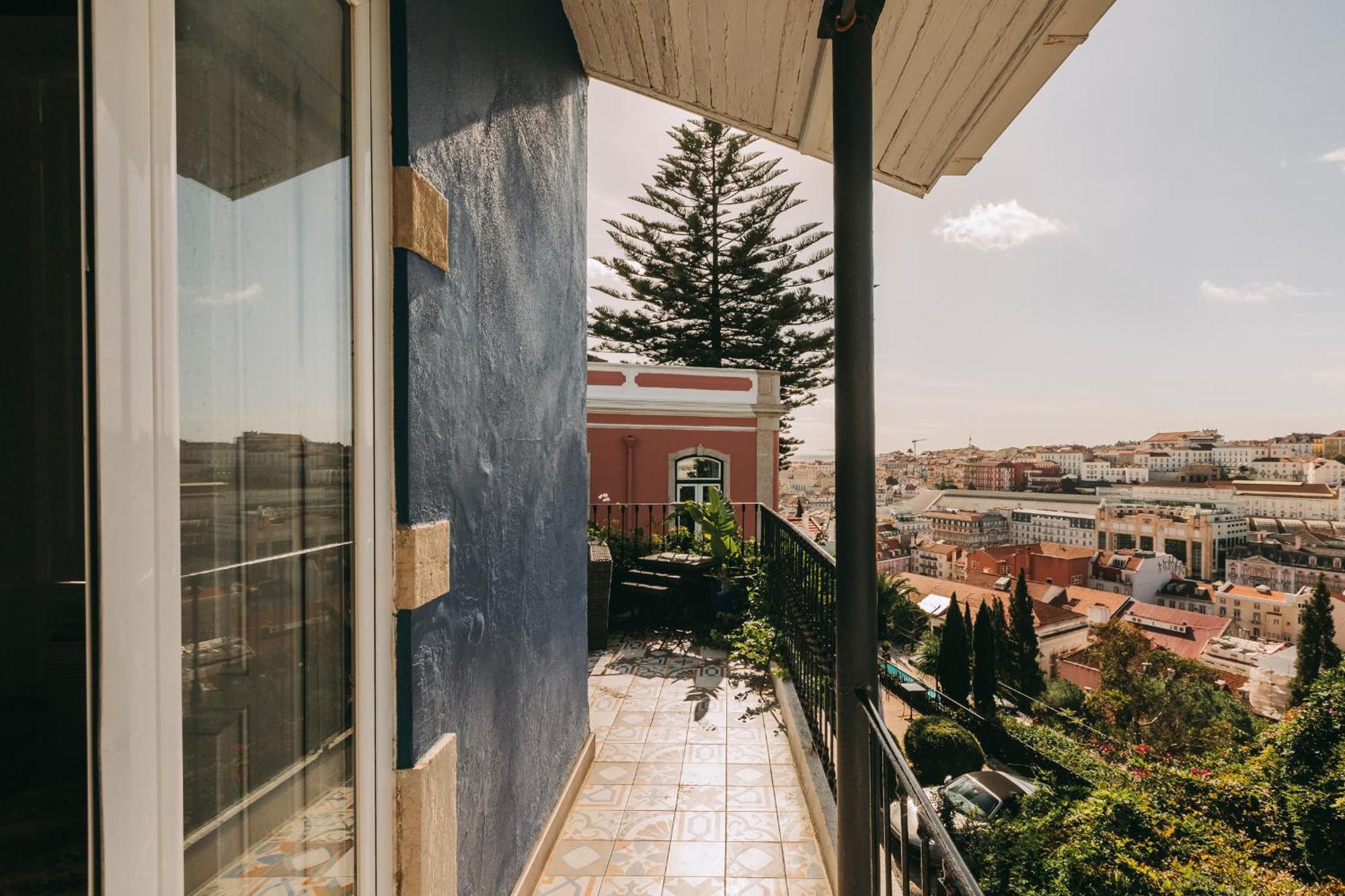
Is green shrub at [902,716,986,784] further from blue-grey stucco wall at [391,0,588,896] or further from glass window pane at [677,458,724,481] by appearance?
blue-grey stucco wall at [391,0,588,896]

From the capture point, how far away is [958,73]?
195 centimetres

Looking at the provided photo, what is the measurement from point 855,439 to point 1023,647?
111ft

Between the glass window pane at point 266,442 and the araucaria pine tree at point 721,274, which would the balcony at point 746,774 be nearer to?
the glass window pane at point 266,442

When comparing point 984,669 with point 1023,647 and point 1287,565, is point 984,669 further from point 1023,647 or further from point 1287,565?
point 1287,565

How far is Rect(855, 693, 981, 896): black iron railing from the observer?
96 cm

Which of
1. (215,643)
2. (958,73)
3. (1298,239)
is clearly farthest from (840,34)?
(1298,239)

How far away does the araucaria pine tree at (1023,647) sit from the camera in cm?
2970

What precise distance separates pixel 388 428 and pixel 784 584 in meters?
3.02

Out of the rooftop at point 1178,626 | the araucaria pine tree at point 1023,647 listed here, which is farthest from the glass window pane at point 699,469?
the rooftop at point 1178,626

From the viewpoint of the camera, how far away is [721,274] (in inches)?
760

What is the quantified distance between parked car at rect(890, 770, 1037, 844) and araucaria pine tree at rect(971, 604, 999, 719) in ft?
21.5

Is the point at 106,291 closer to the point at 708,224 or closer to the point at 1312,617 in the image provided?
the point at 708,224

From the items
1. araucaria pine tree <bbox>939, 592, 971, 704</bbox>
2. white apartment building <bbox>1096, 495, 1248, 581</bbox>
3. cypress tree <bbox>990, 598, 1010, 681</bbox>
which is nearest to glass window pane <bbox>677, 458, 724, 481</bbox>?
araucaria pine tree <bbox>939, 592, 971, 704</bbox>

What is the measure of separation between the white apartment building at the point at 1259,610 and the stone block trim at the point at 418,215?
47.7 m
